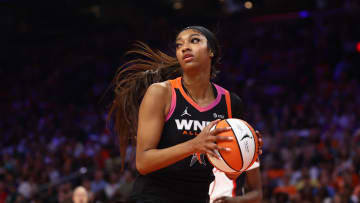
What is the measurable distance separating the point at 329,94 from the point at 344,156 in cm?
227

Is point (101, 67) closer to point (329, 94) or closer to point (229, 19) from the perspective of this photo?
point (229, 19)

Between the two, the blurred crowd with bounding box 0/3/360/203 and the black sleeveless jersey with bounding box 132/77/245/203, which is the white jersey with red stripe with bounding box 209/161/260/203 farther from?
the blurred crowd with bounding box 0/3/360/203

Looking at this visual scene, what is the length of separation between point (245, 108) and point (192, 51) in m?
7.14

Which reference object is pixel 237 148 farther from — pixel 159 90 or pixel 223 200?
pixel 159 90

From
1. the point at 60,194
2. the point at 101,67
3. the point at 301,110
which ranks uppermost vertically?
the point at 101,67

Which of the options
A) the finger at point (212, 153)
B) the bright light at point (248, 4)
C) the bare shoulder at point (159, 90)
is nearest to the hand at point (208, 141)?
the finger at point (212, 153)

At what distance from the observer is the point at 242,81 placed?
1180 centimetres

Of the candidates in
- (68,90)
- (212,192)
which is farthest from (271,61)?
(212,192)

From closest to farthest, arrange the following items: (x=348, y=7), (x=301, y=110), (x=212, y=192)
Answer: (x=212, y=192) → (x=301, y=110) → (x=348, y=7)

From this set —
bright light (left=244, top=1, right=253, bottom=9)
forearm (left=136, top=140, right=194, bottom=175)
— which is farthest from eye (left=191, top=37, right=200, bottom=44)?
bright light (left=244, top=1, right=253, bottom=9)

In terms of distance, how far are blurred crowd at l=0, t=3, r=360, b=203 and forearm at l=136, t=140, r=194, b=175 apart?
334 cm

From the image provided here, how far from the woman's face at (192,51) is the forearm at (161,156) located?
23.2 inches

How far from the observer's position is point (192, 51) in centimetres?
292

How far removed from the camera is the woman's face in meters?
2.91
